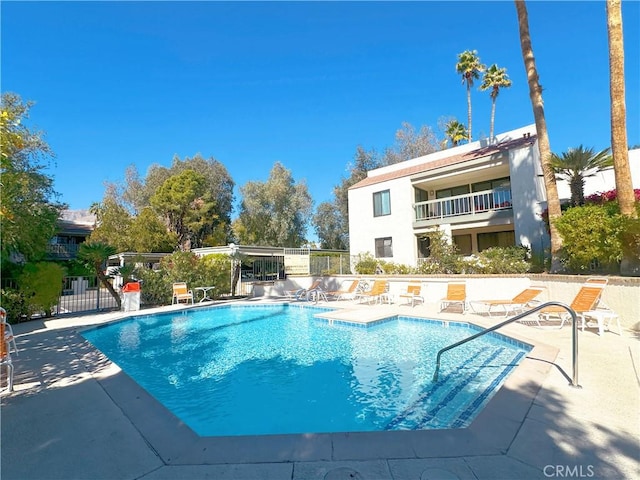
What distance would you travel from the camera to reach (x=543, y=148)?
1134 cm

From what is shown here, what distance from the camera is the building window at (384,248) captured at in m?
20.4

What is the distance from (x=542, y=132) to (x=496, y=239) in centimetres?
977

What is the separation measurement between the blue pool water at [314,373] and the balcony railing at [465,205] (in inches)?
390

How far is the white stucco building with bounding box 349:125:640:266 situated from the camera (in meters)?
15.0

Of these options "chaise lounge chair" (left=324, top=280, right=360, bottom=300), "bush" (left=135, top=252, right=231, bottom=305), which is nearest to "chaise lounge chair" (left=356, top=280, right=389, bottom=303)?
"chaise lounge chair" (left=324, top=280, right=360, bottom=300)

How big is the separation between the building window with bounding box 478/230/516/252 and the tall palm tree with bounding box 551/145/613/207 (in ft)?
26.2

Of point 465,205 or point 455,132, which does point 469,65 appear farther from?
point 465,205

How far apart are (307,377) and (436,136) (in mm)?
31972

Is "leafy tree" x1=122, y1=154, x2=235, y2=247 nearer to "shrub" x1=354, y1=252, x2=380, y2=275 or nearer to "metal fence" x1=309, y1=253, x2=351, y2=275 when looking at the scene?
"metal fence" x1=309, y1=253, x2=351, y2=275

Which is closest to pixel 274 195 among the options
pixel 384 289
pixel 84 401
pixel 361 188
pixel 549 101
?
pixel 361 188

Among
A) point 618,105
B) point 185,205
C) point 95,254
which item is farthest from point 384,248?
point 185,205

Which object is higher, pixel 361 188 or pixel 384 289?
pixel 361 188

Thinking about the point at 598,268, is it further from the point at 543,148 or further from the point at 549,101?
the point at 549,101

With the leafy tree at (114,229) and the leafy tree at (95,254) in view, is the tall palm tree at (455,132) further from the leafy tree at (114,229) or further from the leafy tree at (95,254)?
the leafy tree at (114,229)
